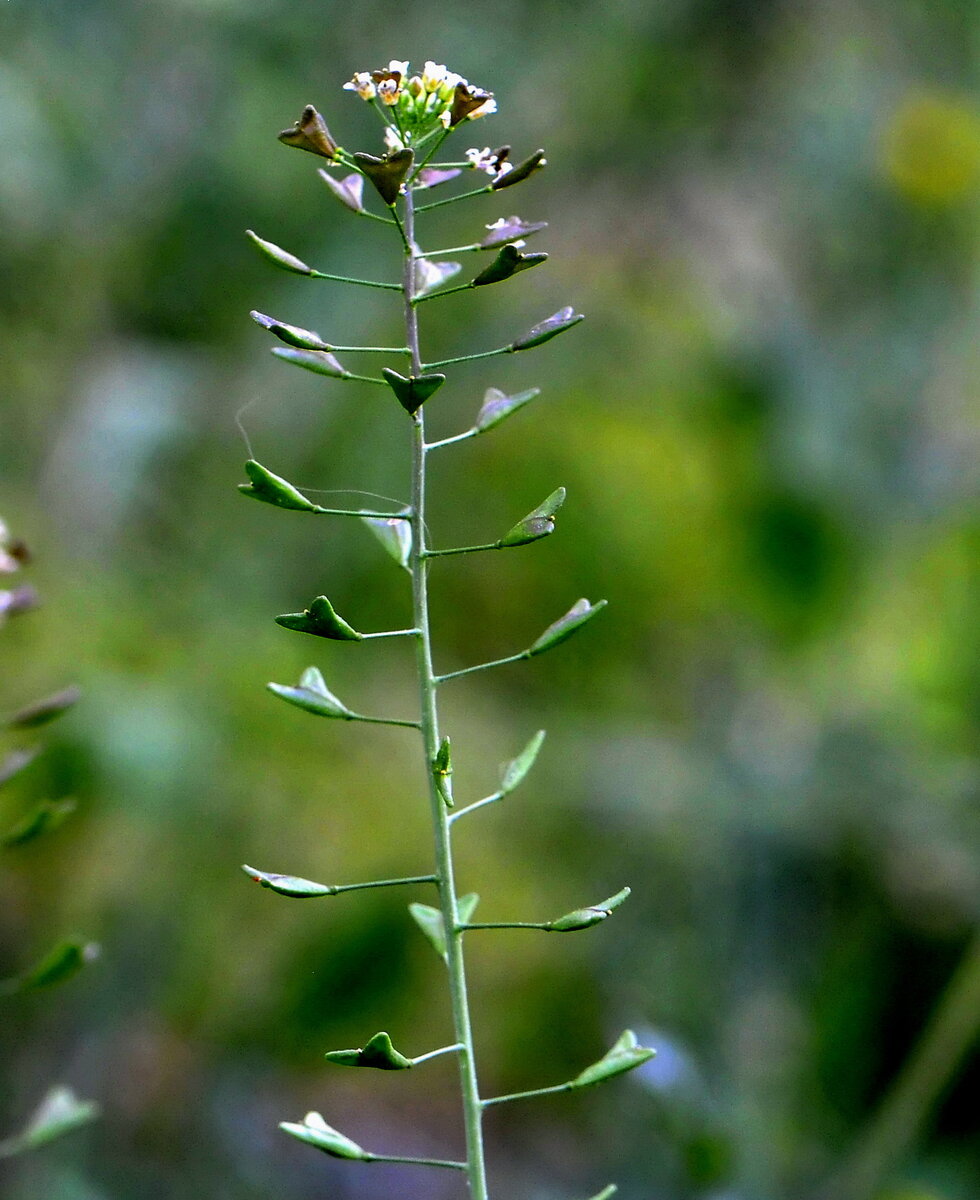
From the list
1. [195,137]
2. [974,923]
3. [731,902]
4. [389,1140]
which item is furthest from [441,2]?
[389,1140]

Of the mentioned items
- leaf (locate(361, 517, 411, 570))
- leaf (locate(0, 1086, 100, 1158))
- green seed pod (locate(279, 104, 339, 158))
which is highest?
green seed pod (locate(279, 104, 339, 158))

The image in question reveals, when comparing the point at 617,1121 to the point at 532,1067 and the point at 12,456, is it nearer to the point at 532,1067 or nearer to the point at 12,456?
the point at 532,1067

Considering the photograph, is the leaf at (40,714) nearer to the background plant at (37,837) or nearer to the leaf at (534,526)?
the background plant at (37,837)

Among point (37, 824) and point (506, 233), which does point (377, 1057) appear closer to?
point (37, 824)

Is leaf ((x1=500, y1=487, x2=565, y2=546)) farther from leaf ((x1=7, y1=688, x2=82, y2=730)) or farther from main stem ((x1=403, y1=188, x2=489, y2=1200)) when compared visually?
leaf ((x1=7, y1=688, x2=82, y2=730))

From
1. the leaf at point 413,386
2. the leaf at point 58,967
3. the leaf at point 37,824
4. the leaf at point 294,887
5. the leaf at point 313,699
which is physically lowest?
the leaf at point 58,967

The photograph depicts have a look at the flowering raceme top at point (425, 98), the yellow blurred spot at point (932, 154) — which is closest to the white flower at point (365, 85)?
the flowering raceme top at point (425, 98)

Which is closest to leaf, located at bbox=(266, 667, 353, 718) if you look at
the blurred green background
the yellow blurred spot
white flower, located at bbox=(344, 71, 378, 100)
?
white flower, located at bbox=(344, 71, 378, 100)
